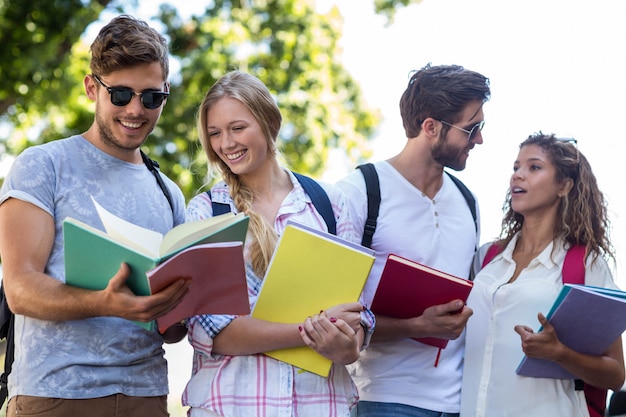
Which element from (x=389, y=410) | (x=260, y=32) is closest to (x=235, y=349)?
(x=389, y=410)

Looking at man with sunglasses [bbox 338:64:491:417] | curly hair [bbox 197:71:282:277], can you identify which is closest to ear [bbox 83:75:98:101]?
curly hair [bbox 197:71:282:277]

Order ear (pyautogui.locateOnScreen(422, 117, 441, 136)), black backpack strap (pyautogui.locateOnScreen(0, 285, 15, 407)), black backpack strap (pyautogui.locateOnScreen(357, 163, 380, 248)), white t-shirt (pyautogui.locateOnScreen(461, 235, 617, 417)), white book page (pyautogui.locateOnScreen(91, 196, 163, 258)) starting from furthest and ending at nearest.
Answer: ear (pyautogui.locateOnScreen(422, 117, 441, 136)) < black backpack strap (pyautogui.locateOnScreen(357, 163, 380, 248)) < white t-shirt (pyautogui.locateOnScreen(461, 235, 617, 417)) < black backpack strap (pyautogui.locateOnScreen(0, 285, 15, 407)) < white book page (pyautogui.locateOnScreen(91, 196, 163, 258))

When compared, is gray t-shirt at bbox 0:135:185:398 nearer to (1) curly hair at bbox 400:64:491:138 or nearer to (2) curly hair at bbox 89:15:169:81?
(2) curly hair at bbox 89:15:169:81

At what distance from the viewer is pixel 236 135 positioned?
2.90m

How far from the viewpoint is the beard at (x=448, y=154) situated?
3.70 meters

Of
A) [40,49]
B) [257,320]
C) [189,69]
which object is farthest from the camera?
[189,69]

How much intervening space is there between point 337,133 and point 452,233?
10301mm

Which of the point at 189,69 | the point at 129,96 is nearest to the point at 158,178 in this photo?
the point at 129,96

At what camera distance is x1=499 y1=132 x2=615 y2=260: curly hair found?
3.45 metres

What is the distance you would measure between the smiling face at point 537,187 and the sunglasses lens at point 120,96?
1.87 metres

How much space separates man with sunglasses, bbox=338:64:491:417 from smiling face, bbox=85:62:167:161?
98 centimetres

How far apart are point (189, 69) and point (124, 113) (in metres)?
8.89

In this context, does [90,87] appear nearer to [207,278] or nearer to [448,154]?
[207,278]

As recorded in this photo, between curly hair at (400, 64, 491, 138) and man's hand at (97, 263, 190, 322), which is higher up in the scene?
curly hair at (400, 64, 491, 138)
